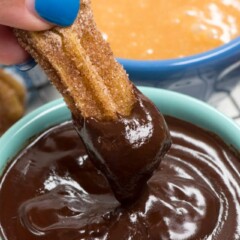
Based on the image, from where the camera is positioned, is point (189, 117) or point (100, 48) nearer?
point (100, 48)

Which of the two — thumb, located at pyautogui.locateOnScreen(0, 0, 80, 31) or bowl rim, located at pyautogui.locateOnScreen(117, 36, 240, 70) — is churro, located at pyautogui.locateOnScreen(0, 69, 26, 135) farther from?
thumb, located at pyautogui.locateOnScreen(0, 0, 80, 31)

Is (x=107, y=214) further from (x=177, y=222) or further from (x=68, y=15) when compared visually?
(x=68, y=15)

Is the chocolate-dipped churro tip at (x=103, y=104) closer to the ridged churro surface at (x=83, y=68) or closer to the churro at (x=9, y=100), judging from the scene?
the ridged churro surface at (x=83, y=68)

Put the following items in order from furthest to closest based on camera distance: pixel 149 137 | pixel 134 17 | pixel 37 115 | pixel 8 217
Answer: pixel 134 17 < pixel 37 115 < pixel 8 217 < pixel 149 137

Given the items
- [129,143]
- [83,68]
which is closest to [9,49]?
[83,68]

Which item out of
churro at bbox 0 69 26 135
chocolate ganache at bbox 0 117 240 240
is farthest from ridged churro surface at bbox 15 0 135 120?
churro at bbox 0 69 26 135

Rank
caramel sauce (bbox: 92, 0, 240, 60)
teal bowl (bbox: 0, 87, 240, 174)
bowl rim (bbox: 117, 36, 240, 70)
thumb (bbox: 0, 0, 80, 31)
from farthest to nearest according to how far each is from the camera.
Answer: caramel sauce (bbox: 92, 0, 240, 60), bowl rim (bbox: 117, 36, 240, 70), teal bowl (bbox: 0, 87, 240, 174), thumb (bbox: 0, 0, 80, 31)

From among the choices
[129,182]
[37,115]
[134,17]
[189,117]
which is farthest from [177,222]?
[134,17]

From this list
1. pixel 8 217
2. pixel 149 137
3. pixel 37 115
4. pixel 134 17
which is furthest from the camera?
pixel 134 17
